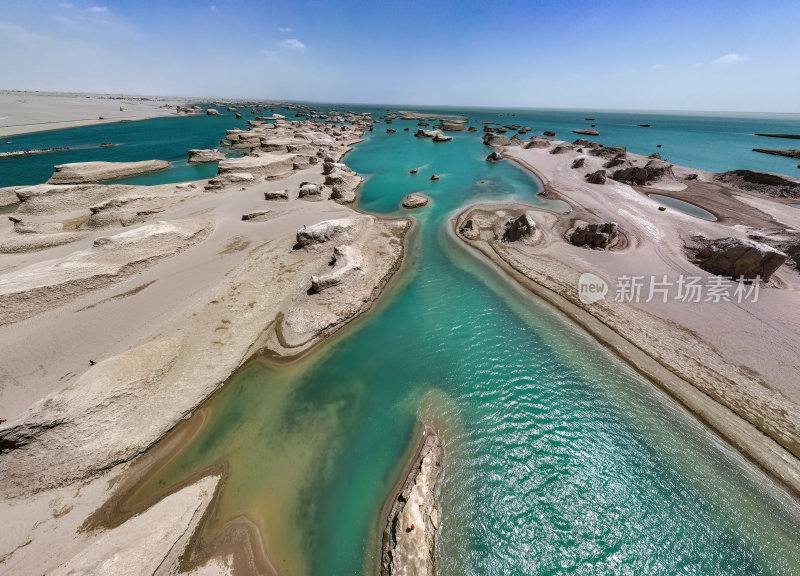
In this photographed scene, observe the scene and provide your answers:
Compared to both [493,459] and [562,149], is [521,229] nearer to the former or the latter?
[493,459]

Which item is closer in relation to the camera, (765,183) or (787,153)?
(765,183)

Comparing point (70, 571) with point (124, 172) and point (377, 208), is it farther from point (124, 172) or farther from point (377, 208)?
point (124, 172)

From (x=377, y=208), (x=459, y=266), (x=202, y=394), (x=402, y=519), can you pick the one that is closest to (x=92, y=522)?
(x=202, y=394)

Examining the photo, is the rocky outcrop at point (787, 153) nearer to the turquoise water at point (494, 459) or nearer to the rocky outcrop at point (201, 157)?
the turquoise water at point (494, 459)

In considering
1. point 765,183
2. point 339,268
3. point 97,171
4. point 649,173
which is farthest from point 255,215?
point 765,183

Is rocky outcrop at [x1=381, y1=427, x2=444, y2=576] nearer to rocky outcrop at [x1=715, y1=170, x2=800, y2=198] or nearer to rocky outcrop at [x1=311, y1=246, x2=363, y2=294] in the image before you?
rocky outcrop at [x1=311, y1=246, x2=363, y2=294]
